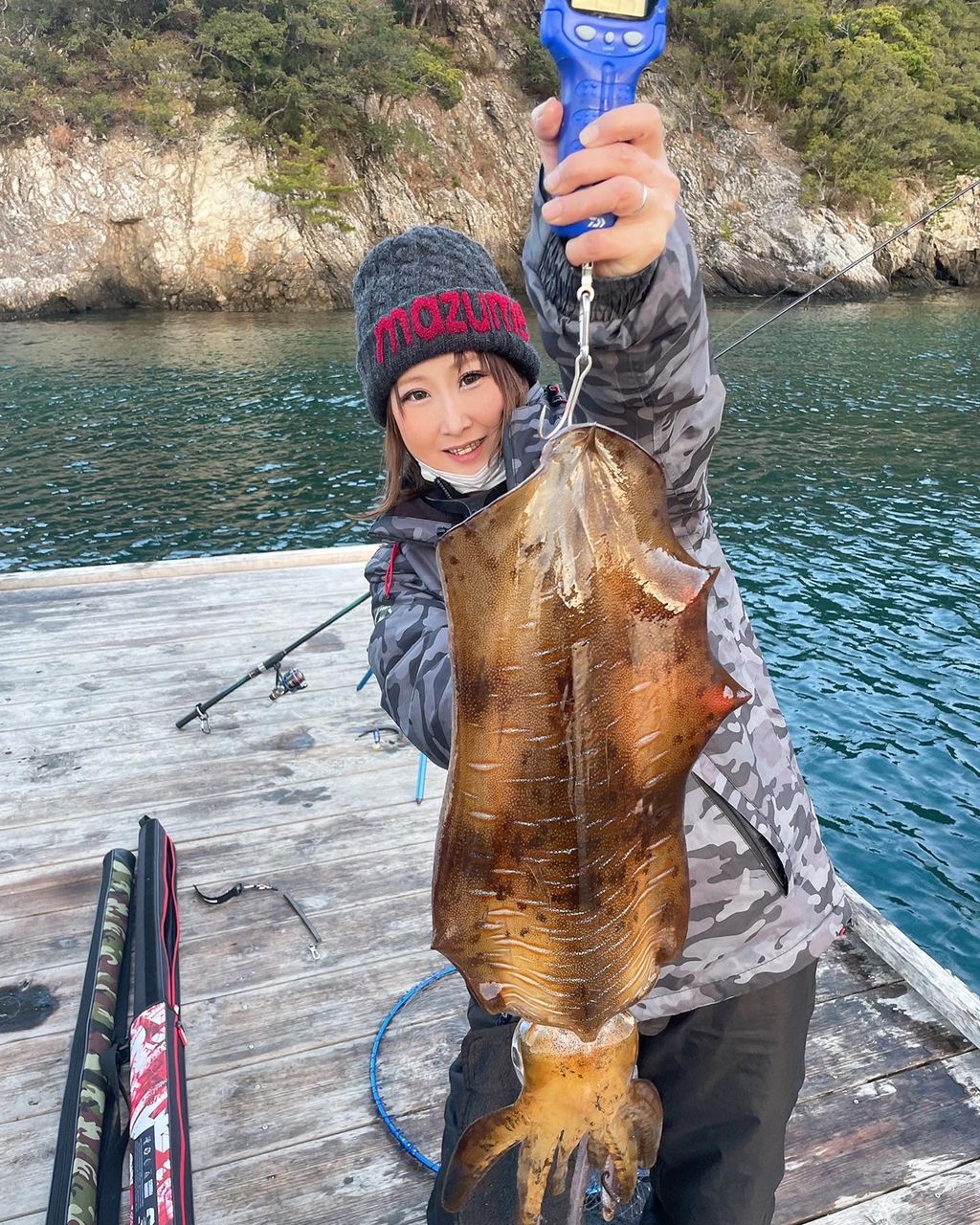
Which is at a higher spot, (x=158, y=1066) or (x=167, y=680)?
(x=158, y=1066)

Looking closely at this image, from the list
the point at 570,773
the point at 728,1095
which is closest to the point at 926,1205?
the point at 728,1095

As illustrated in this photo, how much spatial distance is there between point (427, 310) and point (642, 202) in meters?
1.12

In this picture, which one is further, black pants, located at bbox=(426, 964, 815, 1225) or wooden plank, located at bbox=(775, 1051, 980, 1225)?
wooden plank, located at bbox=(775, 1051, 980, 1225)

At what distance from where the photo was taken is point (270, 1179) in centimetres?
299

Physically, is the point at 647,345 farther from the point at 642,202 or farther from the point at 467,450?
the point at 467,450

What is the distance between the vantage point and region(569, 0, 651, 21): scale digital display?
4.11 ft

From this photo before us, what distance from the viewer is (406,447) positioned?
2393 mm

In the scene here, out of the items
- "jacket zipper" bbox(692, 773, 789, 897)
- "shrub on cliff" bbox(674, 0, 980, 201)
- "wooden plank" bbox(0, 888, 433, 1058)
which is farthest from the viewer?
"shrub on cliff" bbox(674, 0, 980, 201)

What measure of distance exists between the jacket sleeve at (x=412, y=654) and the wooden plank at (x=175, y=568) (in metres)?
6.90

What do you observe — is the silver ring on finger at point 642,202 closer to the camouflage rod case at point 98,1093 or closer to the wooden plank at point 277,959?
the camouflage rod case at point 98,1093

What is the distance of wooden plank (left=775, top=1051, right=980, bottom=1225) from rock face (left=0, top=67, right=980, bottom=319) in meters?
42.6

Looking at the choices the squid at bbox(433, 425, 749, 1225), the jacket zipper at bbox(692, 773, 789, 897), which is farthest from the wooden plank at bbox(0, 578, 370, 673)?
the squid at bbox(433, 425, 749, 1225)

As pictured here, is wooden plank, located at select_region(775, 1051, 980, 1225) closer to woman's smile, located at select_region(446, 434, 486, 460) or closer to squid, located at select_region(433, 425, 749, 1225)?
squid, located at select_region(433, 425, 749, 1225)

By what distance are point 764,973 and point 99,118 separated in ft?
158
